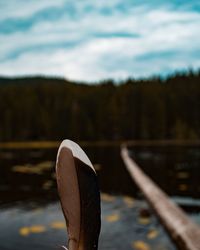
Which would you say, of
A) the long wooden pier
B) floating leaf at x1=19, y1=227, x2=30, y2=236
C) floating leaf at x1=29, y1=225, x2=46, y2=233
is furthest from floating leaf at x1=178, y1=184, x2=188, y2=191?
floating leaf at x1=19, y1=227, x2=30, y2=236

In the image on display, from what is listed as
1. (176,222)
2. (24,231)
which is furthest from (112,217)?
(176,222)

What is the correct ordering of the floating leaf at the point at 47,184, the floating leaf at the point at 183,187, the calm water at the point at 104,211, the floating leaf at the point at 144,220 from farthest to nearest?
the floating leaf at the point at 47,184, the floating leaf at the point at 183,187, the floating leaf at the point at 144,220, the calm water at the point at 104,211

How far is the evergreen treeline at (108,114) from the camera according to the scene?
4870 inches

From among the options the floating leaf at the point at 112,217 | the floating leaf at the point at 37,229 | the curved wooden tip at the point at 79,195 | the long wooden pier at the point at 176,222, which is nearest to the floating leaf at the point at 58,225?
the floating leaf at the point at 37,229

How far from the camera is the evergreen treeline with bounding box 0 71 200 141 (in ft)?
406

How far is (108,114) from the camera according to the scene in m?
128

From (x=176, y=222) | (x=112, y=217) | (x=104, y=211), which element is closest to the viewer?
(x=176, y=222)

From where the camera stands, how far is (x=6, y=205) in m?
14.3

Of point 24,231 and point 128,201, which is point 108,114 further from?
point 24,231

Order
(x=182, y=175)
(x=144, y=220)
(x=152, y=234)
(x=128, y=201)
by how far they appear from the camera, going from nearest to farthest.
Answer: (x=152, y=234) < (x=144, y=220) < (x=128, y=201) < (x=182, y=175)

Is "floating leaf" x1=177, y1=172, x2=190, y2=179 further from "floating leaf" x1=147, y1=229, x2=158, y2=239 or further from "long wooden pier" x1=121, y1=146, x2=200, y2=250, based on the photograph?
"floating leaf" x1=147, y1=229, x2=158, y2=239

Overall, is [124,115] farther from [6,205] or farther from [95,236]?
[95,236]

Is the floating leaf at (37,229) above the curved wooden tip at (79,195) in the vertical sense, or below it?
below

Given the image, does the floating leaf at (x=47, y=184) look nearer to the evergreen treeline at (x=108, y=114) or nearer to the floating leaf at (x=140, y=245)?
the floating leaf at (x=140, y=245)
